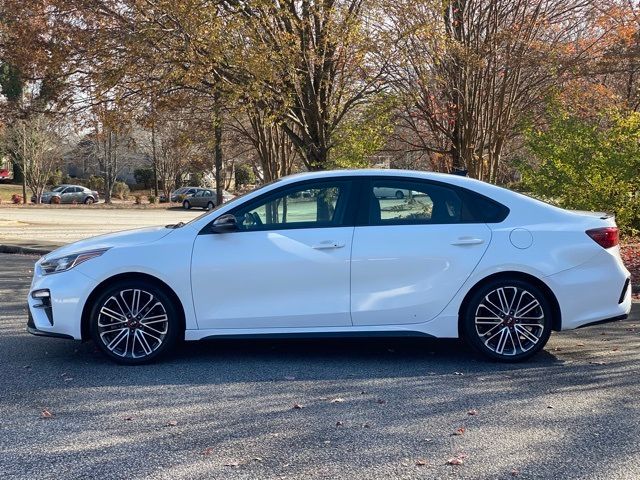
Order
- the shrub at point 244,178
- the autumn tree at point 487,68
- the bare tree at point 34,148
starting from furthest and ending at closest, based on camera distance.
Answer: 1. the shrub at point 244,178
2. the bare tree at point 34,148
3. the autumn tree at point 487,68

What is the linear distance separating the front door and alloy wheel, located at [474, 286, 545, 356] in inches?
46.0

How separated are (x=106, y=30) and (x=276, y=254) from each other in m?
8.34

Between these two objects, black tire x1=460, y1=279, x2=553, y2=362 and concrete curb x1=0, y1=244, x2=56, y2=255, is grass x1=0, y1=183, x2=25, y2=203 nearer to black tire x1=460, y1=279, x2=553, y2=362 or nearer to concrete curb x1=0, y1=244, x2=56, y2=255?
concrete curb x1=0, y1=244, x2=56, y2=255

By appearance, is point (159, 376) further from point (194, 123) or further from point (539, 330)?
point (194, 123)

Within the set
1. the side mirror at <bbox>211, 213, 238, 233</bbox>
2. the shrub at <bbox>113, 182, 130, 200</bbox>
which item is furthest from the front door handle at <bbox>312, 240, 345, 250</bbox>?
the shrub at <bbox>113, 182, 130, 200</bbox>

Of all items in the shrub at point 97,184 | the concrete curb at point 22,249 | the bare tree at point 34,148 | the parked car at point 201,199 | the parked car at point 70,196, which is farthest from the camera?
the shrub at point 97,184

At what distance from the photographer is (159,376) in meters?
5.92

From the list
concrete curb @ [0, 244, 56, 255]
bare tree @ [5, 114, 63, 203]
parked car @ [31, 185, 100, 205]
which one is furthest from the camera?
parked car @ [31, 185, 100, 205]

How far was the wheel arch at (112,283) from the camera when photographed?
6105mm

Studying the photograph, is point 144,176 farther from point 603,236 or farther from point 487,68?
point 603,236

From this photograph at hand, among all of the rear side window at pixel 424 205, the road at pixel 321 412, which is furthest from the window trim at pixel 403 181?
the road at pixel 321 412

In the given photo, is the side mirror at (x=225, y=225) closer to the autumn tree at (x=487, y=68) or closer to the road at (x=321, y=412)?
the road at (x=321, y=412)

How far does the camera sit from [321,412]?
5.04 meters

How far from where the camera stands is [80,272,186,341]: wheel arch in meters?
Result: 6.11
